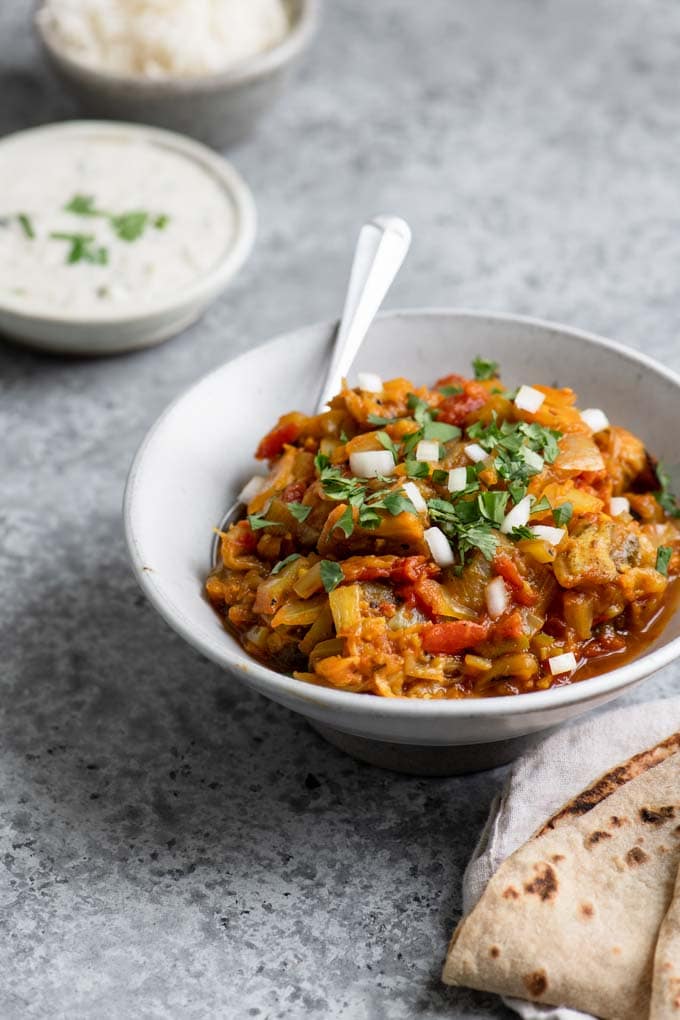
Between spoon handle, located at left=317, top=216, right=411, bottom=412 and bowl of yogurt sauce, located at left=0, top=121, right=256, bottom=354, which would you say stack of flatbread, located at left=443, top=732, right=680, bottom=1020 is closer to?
spoon handle, located at left=317, top=216, right=411, bottom=412

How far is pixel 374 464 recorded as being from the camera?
10.5ft

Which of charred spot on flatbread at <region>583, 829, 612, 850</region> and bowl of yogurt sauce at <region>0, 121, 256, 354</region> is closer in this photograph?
charred spot on flatbread at <region>583, 829, 612, 850</region>

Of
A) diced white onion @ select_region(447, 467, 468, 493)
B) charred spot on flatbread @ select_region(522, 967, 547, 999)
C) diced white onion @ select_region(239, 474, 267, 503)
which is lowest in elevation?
diced white onion @ select_region(239, 474, 267, 503)

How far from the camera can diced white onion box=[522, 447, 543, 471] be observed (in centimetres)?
316

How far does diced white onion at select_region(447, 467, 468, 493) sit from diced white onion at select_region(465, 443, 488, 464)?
10cm

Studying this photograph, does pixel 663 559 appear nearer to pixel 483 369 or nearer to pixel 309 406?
pixel 483 369

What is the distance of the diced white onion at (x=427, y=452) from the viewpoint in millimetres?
3227

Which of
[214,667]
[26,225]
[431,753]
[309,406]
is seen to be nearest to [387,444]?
[309,406]

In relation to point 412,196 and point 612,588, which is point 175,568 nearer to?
point 612,588

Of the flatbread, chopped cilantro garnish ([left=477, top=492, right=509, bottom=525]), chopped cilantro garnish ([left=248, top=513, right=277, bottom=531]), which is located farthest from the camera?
chopped cilantro garnish ([left=248, top=513, right=277, bottom=531])

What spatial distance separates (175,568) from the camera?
3.24m

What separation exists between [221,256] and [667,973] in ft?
10.5

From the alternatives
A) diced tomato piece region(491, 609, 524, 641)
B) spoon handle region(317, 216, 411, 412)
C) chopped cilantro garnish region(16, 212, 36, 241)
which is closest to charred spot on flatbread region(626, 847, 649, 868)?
diced tomato piece region(491, 609, 524, 641)

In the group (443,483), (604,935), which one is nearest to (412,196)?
(443,483)
